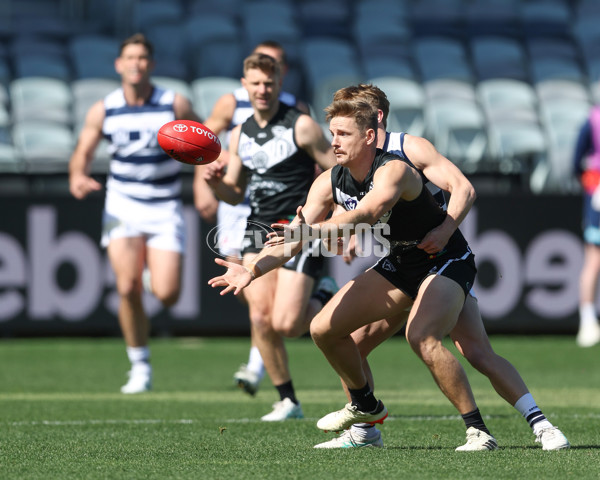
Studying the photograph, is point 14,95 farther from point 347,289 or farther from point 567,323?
point 347,289

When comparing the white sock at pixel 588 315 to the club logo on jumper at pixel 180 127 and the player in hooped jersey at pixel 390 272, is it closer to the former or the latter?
the player in hooped jersey at pixel 390 272

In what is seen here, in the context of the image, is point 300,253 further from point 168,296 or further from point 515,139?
point 515,139

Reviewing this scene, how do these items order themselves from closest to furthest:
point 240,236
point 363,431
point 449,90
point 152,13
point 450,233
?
point 450,233 → point 363,431 → point 240,236 → point 449,90 → point 152,13

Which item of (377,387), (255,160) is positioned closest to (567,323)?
(377,387)

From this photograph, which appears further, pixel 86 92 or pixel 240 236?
pixel 86 92

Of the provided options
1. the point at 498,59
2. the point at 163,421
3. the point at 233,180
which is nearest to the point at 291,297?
the point at 233,180

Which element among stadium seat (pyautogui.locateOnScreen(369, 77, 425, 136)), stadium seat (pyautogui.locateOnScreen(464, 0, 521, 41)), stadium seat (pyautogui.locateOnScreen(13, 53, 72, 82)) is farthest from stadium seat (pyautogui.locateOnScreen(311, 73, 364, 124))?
stadium seat (pyautogui.locateOnScreen(13, 53, 72, 82))

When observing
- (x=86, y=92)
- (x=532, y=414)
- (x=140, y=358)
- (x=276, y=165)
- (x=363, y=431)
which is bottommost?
(x=140, y=358)

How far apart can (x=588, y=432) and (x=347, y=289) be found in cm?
173

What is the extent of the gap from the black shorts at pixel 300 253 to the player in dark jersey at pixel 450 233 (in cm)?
181

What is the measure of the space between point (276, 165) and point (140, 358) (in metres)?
2.41

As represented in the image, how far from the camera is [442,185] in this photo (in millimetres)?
5629

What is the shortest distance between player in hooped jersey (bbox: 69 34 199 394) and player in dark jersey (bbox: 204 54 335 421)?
1.58 meters

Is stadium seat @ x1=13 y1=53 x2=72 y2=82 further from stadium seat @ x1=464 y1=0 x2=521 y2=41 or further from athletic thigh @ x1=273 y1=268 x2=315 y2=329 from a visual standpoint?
athletic thigh @ x1=273 y1=268 x2=315 y2=329
